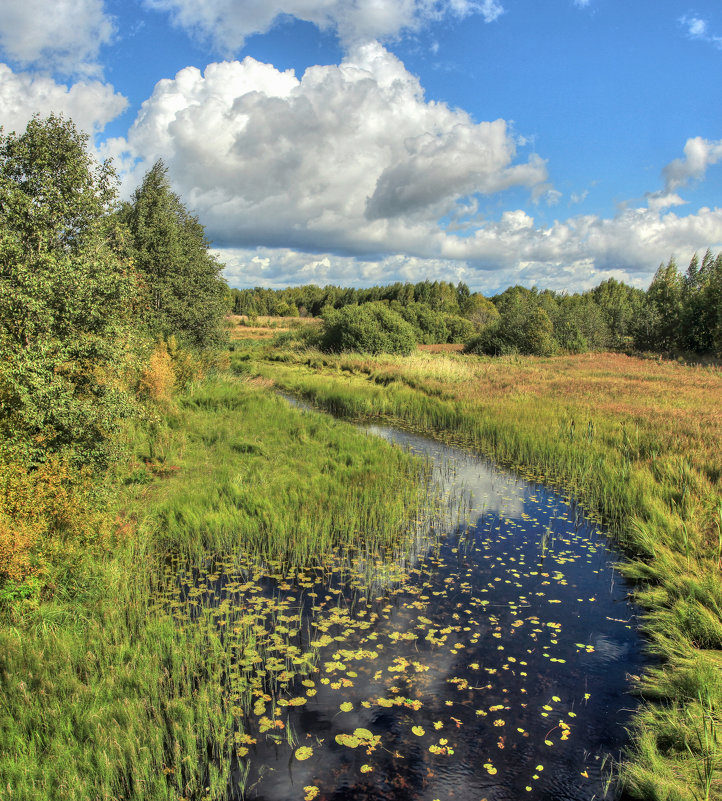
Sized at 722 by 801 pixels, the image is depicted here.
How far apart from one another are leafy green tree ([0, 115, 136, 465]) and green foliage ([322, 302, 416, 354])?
1339 inches

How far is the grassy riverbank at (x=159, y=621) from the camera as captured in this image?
430 centimetres

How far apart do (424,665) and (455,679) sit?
1.35ft

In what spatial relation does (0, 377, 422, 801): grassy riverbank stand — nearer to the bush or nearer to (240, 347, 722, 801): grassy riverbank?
(240, 347, 722, 801): grassy riverbank

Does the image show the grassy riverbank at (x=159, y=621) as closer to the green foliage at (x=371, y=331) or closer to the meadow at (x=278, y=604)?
the meadow at (x=278, y=604)

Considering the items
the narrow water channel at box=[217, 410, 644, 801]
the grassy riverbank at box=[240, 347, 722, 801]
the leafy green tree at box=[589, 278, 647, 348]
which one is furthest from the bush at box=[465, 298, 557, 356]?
the narrow water channel at box=[217, 410, 644, 801]

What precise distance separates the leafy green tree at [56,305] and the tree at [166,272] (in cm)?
1300

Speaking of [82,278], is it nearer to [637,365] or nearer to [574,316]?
[637,365]

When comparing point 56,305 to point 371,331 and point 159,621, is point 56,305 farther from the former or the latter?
point 371,331

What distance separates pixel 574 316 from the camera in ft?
172

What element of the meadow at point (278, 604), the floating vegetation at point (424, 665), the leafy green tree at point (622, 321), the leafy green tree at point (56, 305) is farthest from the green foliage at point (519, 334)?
the leafy green tree at point (56, 305)

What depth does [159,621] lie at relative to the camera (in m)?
6.29

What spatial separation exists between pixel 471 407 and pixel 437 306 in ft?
231

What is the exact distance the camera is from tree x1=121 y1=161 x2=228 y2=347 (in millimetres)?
24250

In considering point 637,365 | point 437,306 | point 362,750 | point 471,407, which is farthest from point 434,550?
point 437,306
